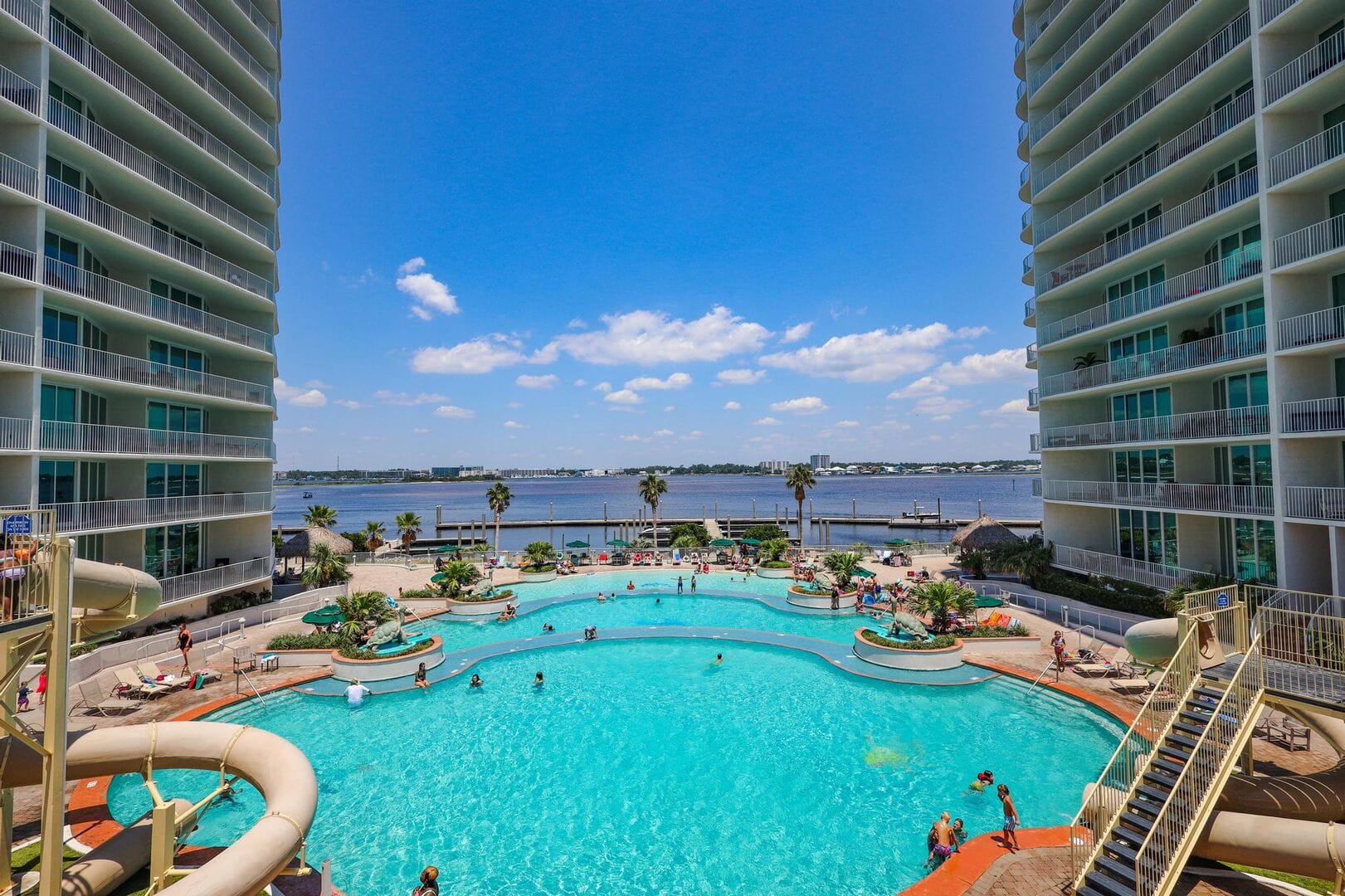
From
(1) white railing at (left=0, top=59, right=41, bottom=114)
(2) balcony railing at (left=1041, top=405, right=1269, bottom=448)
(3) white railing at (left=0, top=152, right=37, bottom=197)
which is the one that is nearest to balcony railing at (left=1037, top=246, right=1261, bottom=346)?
(2) balcony railing at (left=1041, top=405, right=1269, bottom=448)

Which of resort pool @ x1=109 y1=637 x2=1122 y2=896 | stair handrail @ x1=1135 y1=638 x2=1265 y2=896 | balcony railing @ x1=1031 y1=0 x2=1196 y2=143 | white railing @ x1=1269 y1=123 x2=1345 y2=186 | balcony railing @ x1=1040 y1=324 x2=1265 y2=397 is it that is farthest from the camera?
balcony railing @ x1=1031 y1=0 x2=1196 y2=143

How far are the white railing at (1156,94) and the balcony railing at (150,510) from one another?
43687 millimetres

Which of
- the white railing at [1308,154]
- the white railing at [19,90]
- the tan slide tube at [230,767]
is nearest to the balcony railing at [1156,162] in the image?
the white railing at [1308,154]

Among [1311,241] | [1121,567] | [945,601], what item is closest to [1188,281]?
[1311,241]

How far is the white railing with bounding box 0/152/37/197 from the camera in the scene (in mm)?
19453

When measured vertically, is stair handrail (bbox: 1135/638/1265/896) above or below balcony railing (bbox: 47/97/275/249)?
below

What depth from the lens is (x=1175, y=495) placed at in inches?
1008

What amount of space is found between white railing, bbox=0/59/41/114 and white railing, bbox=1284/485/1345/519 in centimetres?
4356

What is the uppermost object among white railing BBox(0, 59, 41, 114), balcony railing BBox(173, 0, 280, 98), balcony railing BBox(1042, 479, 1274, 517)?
balcony railing BBox(173, 0, 280, 98)

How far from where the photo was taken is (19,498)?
19.8 meters

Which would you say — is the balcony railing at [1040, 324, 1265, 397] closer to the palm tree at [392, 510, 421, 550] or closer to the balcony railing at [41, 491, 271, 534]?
the balcony railing at [41, 491, 271, 534]

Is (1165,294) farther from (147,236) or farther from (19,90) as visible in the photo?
(19,90)

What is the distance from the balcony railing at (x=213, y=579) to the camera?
25.0m

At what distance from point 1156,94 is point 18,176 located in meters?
43.4
